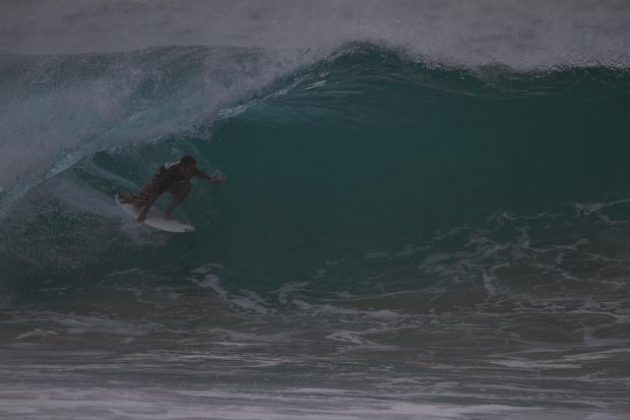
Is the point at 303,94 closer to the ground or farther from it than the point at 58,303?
farther from it

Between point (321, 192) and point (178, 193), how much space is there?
3.87 feet

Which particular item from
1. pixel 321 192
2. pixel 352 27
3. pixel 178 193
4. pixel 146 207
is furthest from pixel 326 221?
pixel 352 27

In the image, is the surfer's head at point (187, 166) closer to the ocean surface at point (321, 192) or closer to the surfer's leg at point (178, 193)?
the surfer's leg at point (178, 193)

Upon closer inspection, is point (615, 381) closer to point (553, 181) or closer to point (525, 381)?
point (525, 381)

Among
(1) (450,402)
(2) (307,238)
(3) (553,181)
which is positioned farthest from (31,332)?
(3) (553,181)

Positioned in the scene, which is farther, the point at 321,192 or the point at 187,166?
the point at 321,192

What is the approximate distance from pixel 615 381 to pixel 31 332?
10.1 feet

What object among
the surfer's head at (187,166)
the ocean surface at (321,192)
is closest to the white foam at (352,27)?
the ocean surface at (321,192)

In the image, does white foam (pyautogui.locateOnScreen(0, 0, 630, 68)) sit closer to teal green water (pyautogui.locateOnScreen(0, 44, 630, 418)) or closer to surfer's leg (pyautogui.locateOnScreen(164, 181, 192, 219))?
teal green water (pyautogui.locateOnScreen(0, 44, 630, 418))

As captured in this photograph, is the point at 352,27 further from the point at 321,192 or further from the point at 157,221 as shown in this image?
the point at 157,221

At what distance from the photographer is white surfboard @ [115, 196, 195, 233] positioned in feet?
17.5

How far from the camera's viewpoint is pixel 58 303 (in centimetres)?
532

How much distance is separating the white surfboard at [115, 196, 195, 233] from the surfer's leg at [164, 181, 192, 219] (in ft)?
0.17

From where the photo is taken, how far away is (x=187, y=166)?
529cm
